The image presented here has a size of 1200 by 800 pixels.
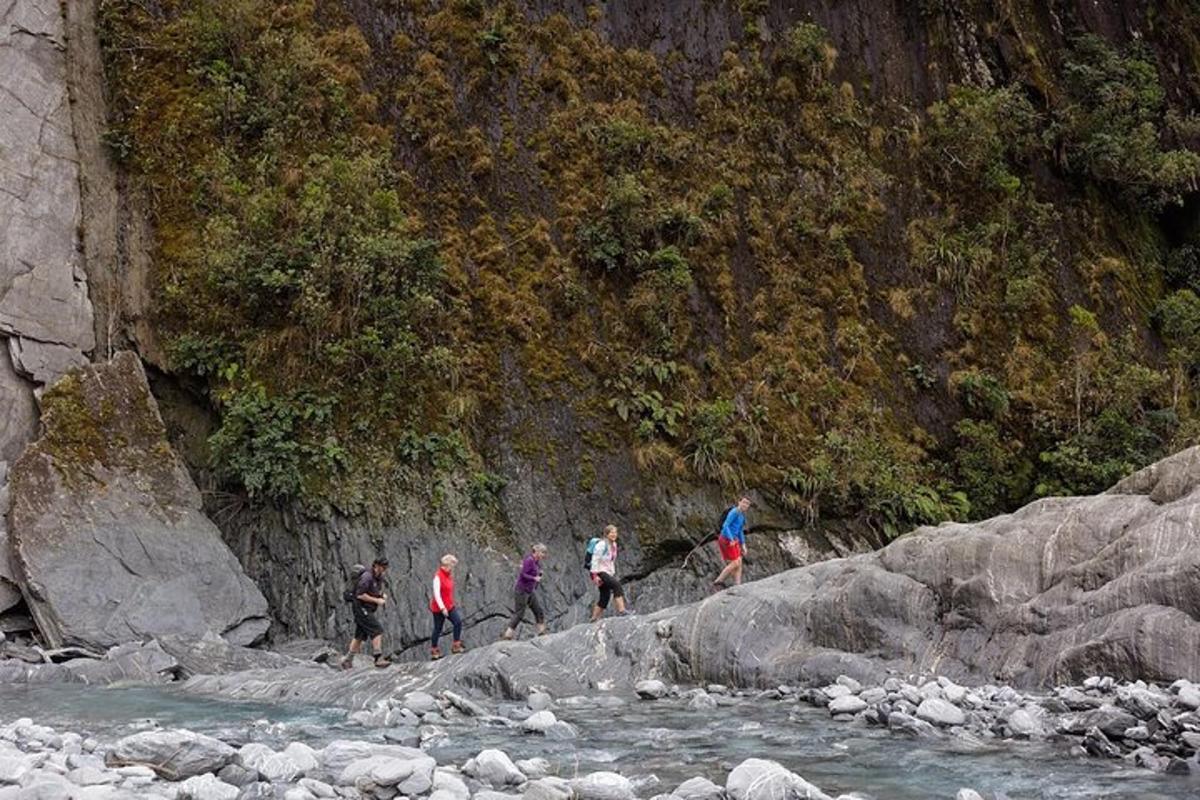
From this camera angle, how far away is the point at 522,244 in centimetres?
2605

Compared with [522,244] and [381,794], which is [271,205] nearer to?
[522,244]

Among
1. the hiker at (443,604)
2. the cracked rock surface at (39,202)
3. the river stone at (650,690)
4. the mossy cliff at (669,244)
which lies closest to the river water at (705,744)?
the river stone at (650,690)

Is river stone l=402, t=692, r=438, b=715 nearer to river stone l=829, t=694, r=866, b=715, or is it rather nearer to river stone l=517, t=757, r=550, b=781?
river stone l=517, t=757, r=550, b=781

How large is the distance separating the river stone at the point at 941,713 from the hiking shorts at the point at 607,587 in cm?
771

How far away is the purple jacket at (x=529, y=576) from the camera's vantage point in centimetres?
1859

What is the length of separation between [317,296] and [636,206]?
767 cm

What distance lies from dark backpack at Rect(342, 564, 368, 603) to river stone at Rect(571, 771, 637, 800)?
33.6 ft

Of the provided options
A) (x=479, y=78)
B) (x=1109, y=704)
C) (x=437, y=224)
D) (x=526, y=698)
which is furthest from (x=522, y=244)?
(x=1109, y=704)

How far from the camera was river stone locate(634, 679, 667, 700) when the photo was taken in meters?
14.6

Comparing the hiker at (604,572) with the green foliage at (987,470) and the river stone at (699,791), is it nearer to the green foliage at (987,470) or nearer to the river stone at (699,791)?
the green foliage at (987,470)

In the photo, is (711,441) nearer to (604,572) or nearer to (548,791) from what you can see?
(604,572)

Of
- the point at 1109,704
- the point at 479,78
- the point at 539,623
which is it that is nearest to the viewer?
the point at 1109,704

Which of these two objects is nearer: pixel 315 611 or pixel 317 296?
pixel 315 611

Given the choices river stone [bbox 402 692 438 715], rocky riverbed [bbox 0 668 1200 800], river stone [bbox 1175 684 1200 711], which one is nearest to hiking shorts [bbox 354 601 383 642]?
rocky riverbed [bbox 0 668 1200 800]
